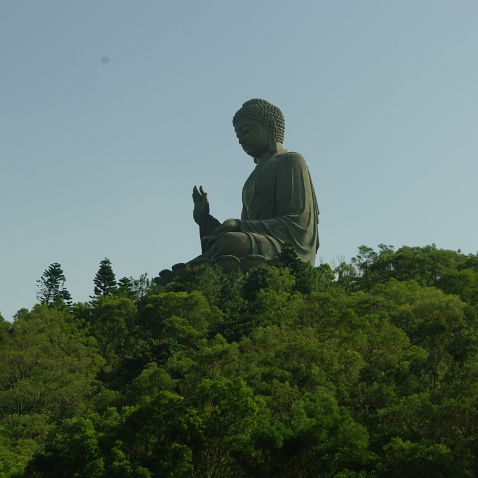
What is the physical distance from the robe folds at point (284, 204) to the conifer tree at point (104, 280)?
3.37 meters

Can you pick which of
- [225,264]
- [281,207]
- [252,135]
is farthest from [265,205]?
[225,264]

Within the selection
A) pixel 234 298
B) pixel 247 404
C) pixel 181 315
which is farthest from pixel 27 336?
pixel 247 404

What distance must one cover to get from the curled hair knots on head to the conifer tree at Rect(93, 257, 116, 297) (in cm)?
610

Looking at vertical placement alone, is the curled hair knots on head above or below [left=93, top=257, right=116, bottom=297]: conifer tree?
above

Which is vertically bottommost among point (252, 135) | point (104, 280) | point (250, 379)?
point (250, 379)

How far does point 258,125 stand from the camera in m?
32.8

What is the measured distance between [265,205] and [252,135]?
197 centimetres

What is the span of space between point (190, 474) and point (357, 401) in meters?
2.99

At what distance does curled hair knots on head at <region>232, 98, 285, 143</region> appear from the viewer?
32.8 meters

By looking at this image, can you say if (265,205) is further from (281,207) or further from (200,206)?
(200,206)

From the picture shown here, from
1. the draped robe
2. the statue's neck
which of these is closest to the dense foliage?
the draped robe

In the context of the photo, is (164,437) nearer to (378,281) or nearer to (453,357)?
(453,357)

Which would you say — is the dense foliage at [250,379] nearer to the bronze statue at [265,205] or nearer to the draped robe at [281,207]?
the bronze statue at [265,205]

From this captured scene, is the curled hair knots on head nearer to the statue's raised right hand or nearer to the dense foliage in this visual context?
the statue's raised right hand
